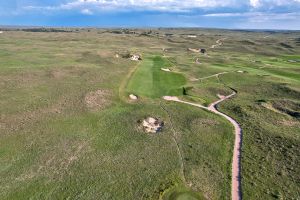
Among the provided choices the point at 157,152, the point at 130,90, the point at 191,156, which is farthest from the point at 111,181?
the point at 130,90

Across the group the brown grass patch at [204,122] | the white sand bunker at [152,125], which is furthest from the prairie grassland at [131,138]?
the white sand bunker at [152,125]

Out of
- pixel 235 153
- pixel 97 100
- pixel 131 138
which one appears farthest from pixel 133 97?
pixel 235 153

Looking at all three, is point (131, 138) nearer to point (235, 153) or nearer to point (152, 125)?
point (152, 125)

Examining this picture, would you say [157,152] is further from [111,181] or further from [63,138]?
[63,138]

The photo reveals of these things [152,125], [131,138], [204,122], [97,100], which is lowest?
[204,122]

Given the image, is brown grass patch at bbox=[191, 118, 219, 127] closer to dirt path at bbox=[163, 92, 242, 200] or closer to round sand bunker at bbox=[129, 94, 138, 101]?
dirt path at bbox=[163, 92, 242, 200]

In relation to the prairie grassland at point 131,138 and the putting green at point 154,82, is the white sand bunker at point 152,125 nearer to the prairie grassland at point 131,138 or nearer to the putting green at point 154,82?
the prairie grassland at point 131,138

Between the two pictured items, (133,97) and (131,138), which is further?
(133,97)
